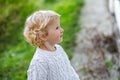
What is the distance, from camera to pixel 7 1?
823 cm

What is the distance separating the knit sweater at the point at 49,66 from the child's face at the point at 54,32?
0.39 feet

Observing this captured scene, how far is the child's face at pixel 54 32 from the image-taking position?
11.1 feet

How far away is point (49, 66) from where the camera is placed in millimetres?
3438

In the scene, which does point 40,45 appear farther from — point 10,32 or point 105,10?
point 105,10

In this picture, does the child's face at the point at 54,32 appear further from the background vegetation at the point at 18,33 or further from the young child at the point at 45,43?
the background vegetation at the point at 18,33

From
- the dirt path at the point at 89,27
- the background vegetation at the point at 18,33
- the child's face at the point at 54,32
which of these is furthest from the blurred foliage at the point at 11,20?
the child's face at the point at 54,32

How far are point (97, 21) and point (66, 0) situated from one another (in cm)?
195

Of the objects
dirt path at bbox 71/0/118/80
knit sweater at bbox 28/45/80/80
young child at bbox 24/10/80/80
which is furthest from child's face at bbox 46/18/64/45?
dirt path at bbox 71/0/118/80

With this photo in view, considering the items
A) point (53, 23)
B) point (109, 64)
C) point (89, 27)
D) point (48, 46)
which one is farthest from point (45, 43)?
point (89, 27)

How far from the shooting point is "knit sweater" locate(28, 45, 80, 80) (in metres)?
3.35

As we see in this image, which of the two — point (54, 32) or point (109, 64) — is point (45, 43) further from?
point (109, 64)

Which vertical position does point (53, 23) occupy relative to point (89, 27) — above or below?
above

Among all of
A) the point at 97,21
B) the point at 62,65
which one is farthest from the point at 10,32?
Answer: the point at 62,65

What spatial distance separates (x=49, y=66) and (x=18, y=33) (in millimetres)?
4948
